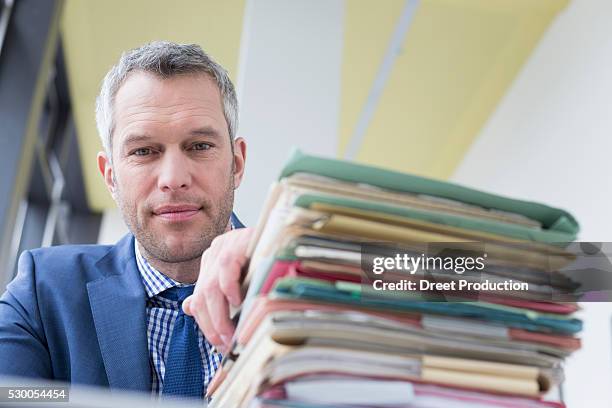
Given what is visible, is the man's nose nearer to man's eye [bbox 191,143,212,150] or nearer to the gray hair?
man's eye [bbox 191,143,212,150]

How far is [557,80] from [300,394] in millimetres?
3808

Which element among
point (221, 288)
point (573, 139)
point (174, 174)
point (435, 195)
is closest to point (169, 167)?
point (174, 174)

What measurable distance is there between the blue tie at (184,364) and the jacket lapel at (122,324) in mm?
39

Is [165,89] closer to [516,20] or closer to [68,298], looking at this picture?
[68,298]

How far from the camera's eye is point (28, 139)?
9.80 feet

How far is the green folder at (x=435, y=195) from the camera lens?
48 cm

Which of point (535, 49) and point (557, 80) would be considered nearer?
point (557, 80)

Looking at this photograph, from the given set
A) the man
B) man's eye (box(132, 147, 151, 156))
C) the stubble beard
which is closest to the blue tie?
the man

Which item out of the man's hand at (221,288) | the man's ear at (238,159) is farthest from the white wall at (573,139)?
the man's hand at (221,288)

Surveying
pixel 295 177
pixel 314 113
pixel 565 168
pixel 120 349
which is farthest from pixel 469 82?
pixel 295 177

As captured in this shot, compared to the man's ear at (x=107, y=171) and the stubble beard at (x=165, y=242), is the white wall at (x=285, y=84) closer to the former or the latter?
the man's ear at (x=107, y=171)

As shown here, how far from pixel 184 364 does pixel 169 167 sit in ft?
1.03

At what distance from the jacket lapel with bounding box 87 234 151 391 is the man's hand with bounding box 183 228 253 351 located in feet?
0.89

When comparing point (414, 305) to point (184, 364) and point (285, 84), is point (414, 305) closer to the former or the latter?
point (184, 364)
